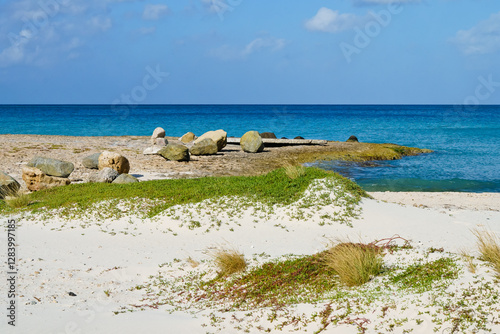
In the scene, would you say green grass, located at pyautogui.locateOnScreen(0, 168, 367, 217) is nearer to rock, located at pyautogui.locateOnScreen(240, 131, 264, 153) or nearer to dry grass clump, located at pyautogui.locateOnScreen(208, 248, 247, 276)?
dry grass clump, located at pyautogui.locateOnScreen(208, 248, 247, 276)

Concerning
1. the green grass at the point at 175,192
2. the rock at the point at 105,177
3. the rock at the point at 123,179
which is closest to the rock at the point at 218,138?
the rock at the point at 105,177

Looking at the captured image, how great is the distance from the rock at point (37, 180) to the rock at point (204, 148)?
10286 millimetres

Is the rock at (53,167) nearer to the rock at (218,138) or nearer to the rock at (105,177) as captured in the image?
the rock at (105,177)

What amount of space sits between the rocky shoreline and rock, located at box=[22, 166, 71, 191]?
52.4 inches

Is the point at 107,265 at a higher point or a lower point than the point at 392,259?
lower

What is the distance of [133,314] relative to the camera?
721cm

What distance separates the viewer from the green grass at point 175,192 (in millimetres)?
13609

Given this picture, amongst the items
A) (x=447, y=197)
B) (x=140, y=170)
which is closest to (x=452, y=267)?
(x=447, y=197)

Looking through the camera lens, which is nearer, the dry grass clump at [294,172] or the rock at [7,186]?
the dry grass clump at [294,172]

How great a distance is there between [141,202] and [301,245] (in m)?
5.14

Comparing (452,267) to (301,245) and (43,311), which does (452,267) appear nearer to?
(301,245)

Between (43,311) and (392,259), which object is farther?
(392,259)

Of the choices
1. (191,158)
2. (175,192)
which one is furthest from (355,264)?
(191,158)
